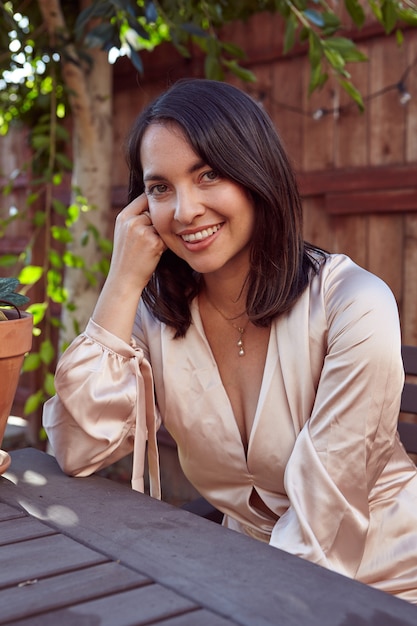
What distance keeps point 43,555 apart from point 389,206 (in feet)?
7.63

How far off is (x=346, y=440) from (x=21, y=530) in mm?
611

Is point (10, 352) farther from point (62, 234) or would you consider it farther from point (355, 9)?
point (62, 234)

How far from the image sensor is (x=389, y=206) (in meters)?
3.10

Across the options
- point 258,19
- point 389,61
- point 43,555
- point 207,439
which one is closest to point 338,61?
point 389,61

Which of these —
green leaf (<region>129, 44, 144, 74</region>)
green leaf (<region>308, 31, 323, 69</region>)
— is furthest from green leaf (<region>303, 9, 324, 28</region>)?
green leaf (<region>129, 44, 144, 74</region>)

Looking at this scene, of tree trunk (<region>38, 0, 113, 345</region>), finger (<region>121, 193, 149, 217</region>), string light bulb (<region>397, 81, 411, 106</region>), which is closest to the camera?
finger (<region>121, 193, 149, 217</region>)

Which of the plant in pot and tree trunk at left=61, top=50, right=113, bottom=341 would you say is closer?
the plant in pot

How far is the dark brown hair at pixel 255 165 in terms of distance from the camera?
1650 mm

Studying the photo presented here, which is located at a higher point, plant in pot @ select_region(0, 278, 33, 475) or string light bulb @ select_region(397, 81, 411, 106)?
string light bulb @ select_region(397, 81, 411, 106)

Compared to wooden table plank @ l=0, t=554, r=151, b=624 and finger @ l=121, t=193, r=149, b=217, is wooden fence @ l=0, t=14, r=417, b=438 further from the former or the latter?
wooden table plank @ l=0, t=554, r=151, b=624

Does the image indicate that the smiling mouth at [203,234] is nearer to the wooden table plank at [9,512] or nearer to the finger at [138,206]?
the finger at [138,206]

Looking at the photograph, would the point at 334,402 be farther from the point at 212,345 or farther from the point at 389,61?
the point at 389,61

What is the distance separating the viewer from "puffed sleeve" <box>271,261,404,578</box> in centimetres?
145

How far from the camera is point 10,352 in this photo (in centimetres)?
143
